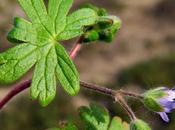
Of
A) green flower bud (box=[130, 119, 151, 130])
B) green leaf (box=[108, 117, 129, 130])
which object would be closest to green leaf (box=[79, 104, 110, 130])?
green leaf (box=[108, 117, 129, 130])

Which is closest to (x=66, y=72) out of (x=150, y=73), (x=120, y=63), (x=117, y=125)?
(x=117, y=125)

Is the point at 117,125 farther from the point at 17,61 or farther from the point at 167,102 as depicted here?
the point at 17,61

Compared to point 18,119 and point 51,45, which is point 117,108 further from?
point 51,45

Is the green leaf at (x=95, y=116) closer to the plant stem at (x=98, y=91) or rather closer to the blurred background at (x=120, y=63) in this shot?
the plant stem at (x=98, y=91)

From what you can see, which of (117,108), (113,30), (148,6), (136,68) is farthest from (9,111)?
(113,30)

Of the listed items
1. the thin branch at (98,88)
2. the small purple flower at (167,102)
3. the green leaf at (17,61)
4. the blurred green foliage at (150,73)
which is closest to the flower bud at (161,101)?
the small purple flower at (167,102)
